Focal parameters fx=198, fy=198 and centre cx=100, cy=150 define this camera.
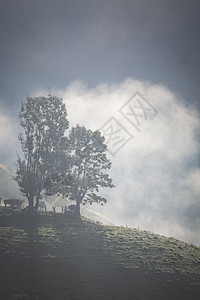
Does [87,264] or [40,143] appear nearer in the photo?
[87,264]

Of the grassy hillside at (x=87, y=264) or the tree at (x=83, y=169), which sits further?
the tree at (x=83, y=169)

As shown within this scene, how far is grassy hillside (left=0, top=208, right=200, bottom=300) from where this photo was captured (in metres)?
17.8

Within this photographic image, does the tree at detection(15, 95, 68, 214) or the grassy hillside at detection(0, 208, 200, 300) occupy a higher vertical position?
the tree at detection(15, 95, 68, 214)

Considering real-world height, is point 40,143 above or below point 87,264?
above

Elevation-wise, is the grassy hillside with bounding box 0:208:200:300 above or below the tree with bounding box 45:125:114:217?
below

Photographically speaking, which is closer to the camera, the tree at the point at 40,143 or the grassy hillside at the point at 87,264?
the grassy hillside at the point at 87,264

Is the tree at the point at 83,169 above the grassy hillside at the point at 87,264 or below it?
above

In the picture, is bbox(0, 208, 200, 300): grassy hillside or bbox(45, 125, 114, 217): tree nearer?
bbox(0, 208, 200, 300): grassy hillside

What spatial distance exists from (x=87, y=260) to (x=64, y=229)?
33.3 feet

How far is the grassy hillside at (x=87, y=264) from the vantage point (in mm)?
17844

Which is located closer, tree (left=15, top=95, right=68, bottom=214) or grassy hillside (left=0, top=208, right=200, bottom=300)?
grassy hillside (left=0, top=208, right=200, bottom=300)

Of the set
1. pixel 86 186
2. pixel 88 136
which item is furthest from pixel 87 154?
pixel 86 186

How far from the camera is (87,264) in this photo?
2311 cm

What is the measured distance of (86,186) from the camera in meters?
44.4
